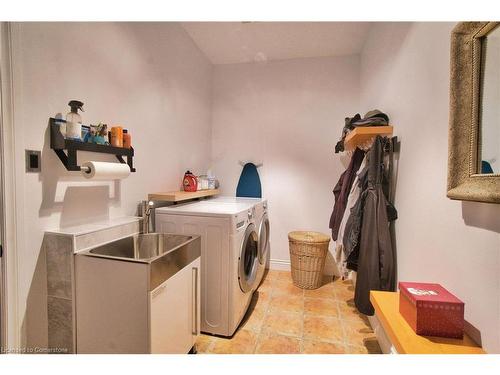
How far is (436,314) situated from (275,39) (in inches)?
106

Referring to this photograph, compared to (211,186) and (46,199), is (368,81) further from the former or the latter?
(46,199)

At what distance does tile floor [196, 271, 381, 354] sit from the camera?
1.62m

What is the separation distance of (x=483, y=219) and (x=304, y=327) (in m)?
1.52

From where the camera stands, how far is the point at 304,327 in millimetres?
1853

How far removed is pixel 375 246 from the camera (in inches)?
61.1

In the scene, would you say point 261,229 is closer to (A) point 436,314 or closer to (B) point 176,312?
(B) point 176,312

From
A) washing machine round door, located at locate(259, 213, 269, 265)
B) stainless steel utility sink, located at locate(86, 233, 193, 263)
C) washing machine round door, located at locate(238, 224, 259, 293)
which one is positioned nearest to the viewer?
stainless steel utility sink, located at locate(86, 233, 193, 263)

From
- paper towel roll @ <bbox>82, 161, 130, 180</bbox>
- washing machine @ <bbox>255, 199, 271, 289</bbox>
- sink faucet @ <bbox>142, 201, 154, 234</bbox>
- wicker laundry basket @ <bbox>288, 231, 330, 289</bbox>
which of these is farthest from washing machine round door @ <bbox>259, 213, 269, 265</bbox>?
paper towel roll @ <bbox>82, 161, 130, 180</bbox>

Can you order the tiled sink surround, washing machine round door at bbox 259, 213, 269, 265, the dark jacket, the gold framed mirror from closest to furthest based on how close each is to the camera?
the gold framed mirror < the tiled sink surround < the dark jacket < washing machine round door at bbox 259, 213, 269, 265

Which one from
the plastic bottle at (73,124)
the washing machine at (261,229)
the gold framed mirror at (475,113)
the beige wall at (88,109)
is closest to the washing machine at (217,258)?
the beige wall at (88,109)

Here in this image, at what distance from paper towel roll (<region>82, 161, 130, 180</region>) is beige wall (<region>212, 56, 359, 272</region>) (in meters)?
1.86

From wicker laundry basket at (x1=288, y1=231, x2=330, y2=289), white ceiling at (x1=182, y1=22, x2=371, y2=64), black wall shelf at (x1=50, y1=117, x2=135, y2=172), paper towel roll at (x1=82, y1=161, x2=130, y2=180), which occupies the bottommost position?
wicker laundry basket at (x1=288, y1=231, x2=330, y2=289)

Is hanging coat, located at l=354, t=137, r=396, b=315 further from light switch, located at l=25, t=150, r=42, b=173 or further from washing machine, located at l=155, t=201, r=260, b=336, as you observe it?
light switch, located at l=25, t=150, r=42, b=173
